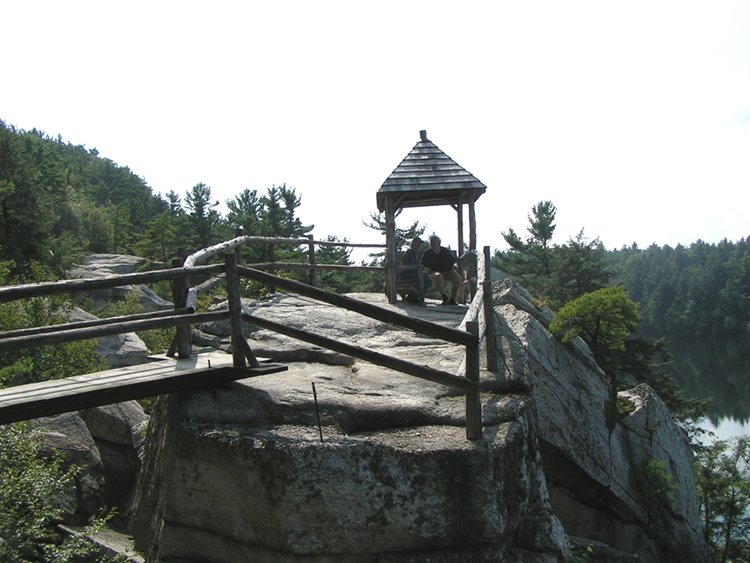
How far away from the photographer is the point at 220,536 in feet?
18.0

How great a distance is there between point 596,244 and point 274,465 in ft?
112

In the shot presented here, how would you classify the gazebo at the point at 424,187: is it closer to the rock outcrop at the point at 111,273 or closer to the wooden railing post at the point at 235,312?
the wooden railing post at the point at 235,312

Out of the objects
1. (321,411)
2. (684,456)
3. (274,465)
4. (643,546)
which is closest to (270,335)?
(321,411)

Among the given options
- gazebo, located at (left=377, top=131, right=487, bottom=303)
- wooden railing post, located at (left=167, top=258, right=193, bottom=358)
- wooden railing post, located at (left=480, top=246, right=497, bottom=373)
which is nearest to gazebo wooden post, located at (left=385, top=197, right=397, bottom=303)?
gazebo, located at (left=377, top=131, right=487, bottom=303)

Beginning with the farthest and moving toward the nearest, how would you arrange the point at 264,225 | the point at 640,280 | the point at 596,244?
1. the point at 640,280
2. the point at 264,225
3. the point at 596,244

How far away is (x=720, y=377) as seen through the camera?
241 ft

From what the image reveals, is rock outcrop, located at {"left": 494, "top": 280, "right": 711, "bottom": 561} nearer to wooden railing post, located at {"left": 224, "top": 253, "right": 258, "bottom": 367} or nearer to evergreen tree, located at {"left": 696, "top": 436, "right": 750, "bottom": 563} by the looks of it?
wooden railing post, located at {"left": 224, "top": 253, "right": 258, "bottom": 367}

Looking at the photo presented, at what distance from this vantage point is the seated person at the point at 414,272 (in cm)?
1330

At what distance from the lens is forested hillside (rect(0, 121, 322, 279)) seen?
106ft

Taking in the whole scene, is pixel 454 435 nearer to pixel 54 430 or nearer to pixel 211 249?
pixel 211 249

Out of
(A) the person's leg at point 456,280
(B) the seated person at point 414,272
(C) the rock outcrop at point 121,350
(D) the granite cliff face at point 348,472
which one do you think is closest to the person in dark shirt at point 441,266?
(A) the person's leg at point 456,280

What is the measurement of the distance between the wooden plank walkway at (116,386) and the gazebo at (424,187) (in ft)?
23.2

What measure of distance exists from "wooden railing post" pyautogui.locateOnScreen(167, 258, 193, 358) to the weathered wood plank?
68 cm

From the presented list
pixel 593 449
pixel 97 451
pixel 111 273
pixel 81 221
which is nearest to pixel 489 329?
pixel 593 449
